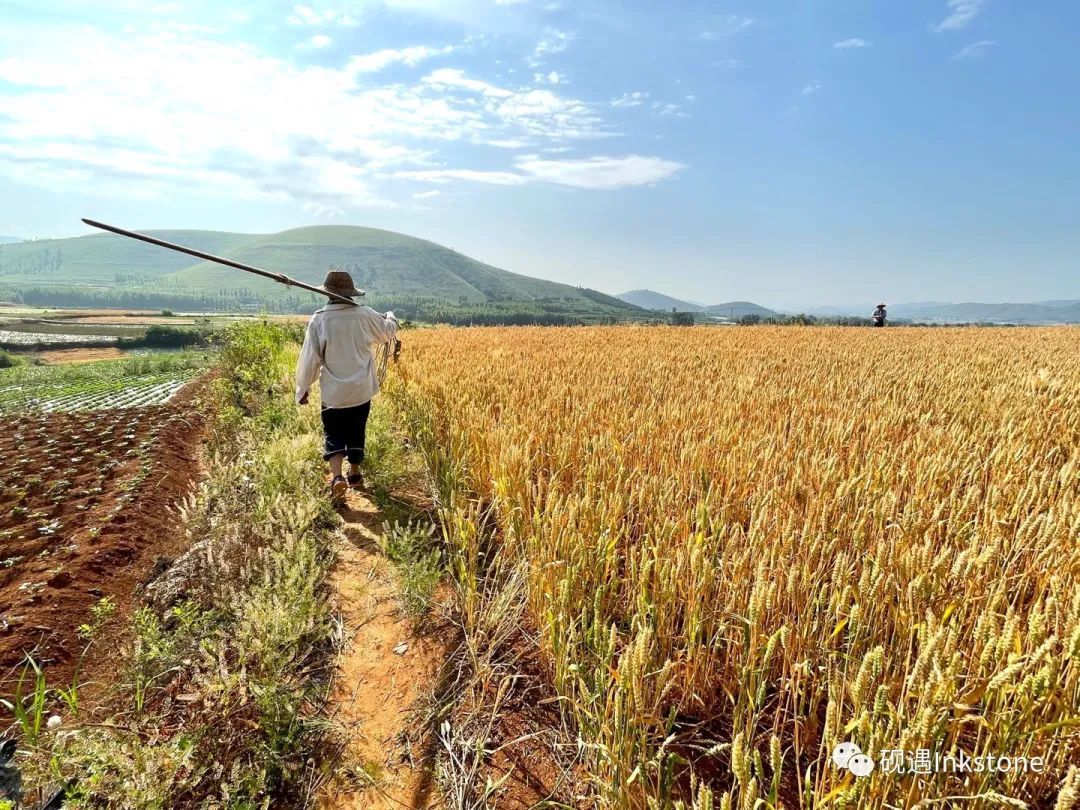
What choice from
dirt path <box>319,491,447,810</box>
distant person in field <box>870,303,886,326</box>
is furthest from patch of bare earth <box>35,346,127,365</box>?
distant person in field <box>870,303,886,326</box>

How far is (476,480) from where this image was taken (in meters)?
3.81

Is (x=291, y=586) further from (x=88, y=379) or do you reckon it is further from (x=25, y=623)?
Result: (x=88, y=379)

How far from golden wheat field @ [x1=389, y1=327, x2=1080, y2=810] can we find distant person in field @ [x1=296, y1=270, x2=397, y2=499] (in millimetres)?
860

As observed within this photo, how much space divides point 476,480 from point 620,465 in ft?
4.14

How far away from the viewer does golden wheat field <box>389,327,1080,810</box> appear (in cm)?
132

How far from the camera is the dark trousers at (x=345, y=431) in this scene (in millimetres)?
5031

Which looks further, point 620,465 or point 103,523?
point 103,523

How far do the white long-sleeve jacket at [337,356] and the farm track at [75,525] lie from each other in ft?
6.06

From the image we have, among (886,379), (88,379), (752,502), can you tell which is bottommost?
(88,379)

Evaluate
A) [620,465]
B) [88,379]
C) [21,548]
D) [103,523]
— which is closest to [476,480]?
[620,465]

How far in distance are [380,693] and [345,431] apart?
10.3ft

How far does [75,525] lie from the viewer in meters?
4.60

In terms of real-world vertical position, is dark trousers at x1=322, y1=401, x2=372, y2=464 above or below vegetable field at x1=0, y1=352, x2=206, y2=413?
above

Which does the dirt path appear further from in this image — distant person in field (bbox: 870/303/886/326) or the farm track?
distant person in field (bbox: 870/303/886/326)
